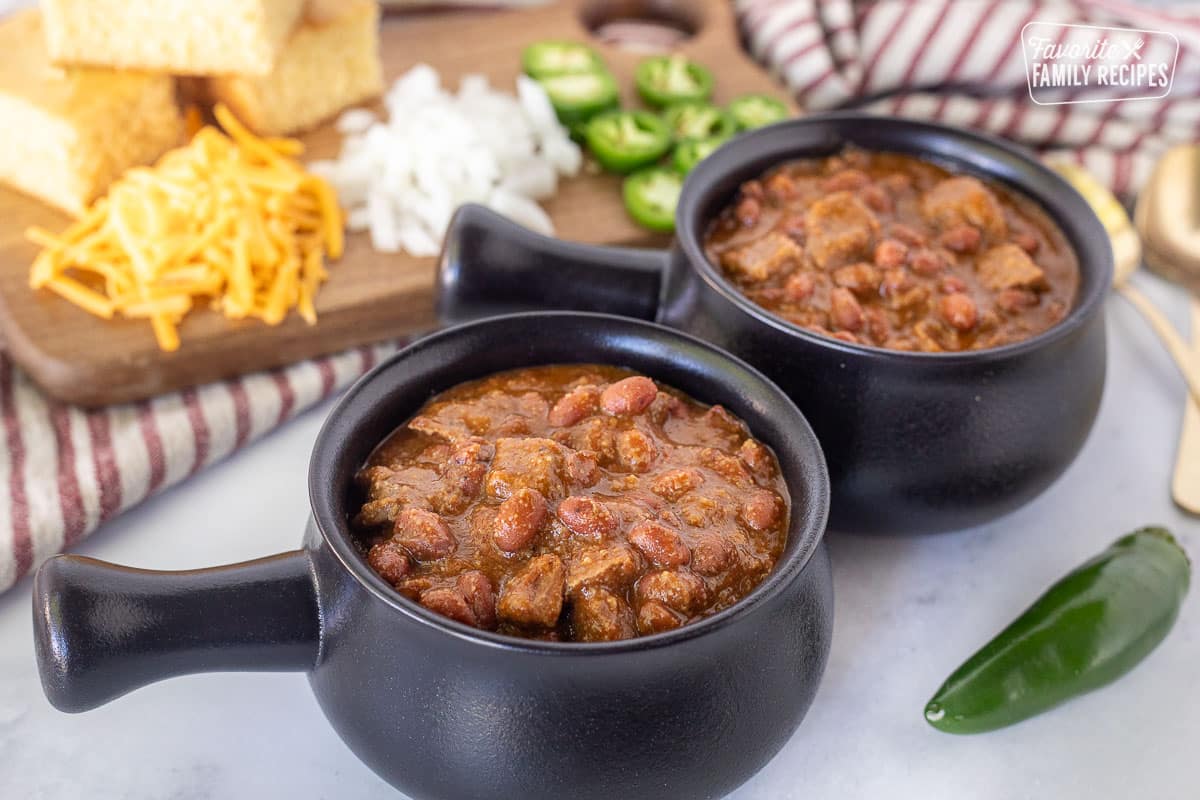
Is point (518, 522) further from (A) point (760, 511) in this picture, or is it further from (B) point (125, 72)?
(B) point (125, 72)

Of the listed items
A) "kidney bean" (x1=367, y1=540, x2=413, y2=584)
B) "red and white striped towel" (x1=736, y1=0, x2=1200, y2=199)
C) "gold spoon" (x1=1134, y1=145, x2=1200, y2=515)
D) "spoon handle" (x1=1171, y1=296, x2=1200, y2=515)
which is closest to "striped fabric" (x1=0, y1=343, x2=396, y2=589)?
"kidney bean" (x1=367, y1=540, x2=413, y2=584)

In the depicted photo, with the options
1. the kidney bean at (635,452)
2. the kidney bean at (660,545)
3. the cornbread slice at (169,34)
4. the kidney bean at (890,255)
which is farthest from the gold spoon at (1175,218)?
the cornbread slice at (169,34)

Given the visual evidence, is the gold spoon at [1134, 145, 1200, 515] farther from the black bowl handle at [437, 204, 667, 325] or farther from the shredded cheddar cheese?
the shredded cheddar cheese

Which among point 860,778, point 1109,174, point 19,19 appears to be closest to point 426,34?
point 19,19

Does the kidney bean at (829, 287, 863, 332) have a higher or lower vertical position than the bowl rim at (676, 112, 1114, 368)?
lower

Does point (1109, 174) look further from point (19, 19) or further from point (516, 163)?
point (19, 19)

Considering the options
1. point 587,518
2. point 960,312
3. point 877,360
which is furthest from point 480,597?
point 960,312

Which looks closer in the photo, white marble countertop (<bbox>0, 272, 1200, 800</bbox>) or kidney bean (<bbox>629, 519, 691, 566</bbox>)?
kidney bean (<bbox>629, 519, 691, 566</bbox>)
